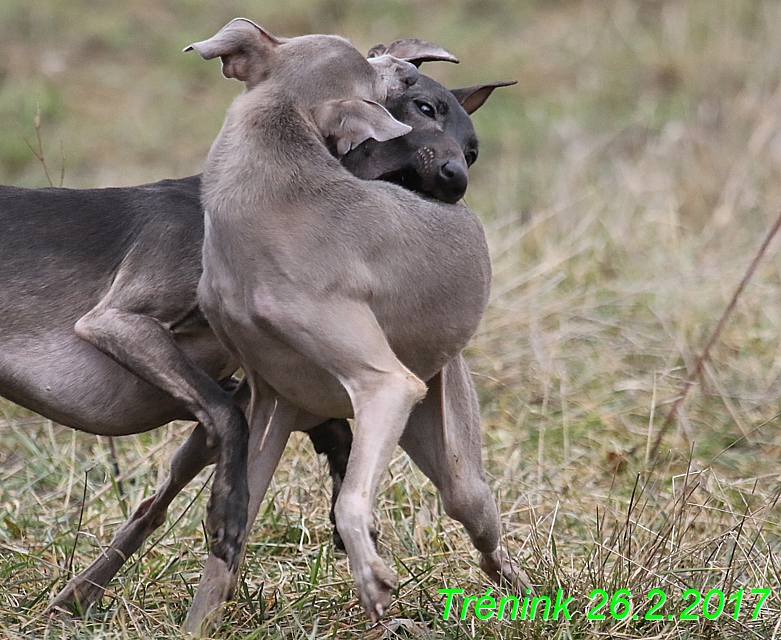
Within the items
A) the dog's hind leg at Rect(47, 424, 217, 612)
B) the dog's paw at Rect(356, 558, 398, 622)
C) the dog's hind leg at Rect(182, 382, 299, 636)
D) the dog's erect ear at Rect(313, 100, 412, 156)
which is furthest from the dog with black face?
the dog's paw at Rect(356, 558, 398, 622)

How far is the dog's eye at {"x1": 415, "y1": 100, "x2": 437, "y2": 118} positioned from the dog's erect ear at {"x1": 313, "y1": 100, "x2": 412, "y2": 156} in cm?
28

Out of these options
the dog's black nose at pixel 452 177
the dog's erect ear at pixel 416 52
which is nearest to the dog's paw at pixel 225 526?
the dog's black nose at pixel 452 177

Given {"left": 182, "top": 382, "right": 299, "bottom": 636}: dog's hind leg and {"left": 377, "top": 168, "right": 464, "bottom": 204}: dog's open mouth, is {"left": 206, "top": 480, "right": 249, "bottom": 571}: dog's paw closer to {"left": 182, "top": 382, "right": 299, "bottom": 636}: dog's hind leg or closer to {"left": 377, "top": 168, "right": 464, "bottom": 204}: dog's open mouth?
{"left": 182, "top": 382, "right": 299, "bottom": 636}: dog's hind leg

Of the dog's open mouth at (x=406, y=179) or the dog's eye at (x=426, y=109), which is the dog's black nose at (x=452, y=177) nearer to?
the dog's open mouth at (x=406, y=179)

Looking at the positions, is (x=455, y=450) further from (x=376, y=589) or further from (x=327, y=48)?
(x=327, y=48)

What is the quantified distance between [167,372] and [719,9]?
784 centimetres

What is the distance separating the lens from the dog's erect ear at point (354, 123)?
3.14m

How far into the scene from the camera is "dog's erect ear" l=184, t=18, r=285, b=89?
322 cm

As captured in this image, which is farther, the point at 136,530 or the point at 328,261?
the point at 136,530

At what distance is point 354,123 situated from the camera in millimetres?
3195

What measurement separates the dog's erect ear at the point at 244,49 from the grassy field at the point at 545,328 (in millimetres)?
1226

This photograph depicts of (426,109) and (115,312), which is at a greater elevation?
(426,109)

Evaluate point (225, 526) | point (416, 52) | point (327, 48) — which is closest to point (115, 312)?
point (225, 526)

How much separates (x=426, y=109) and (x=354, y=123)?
1.25 ft
